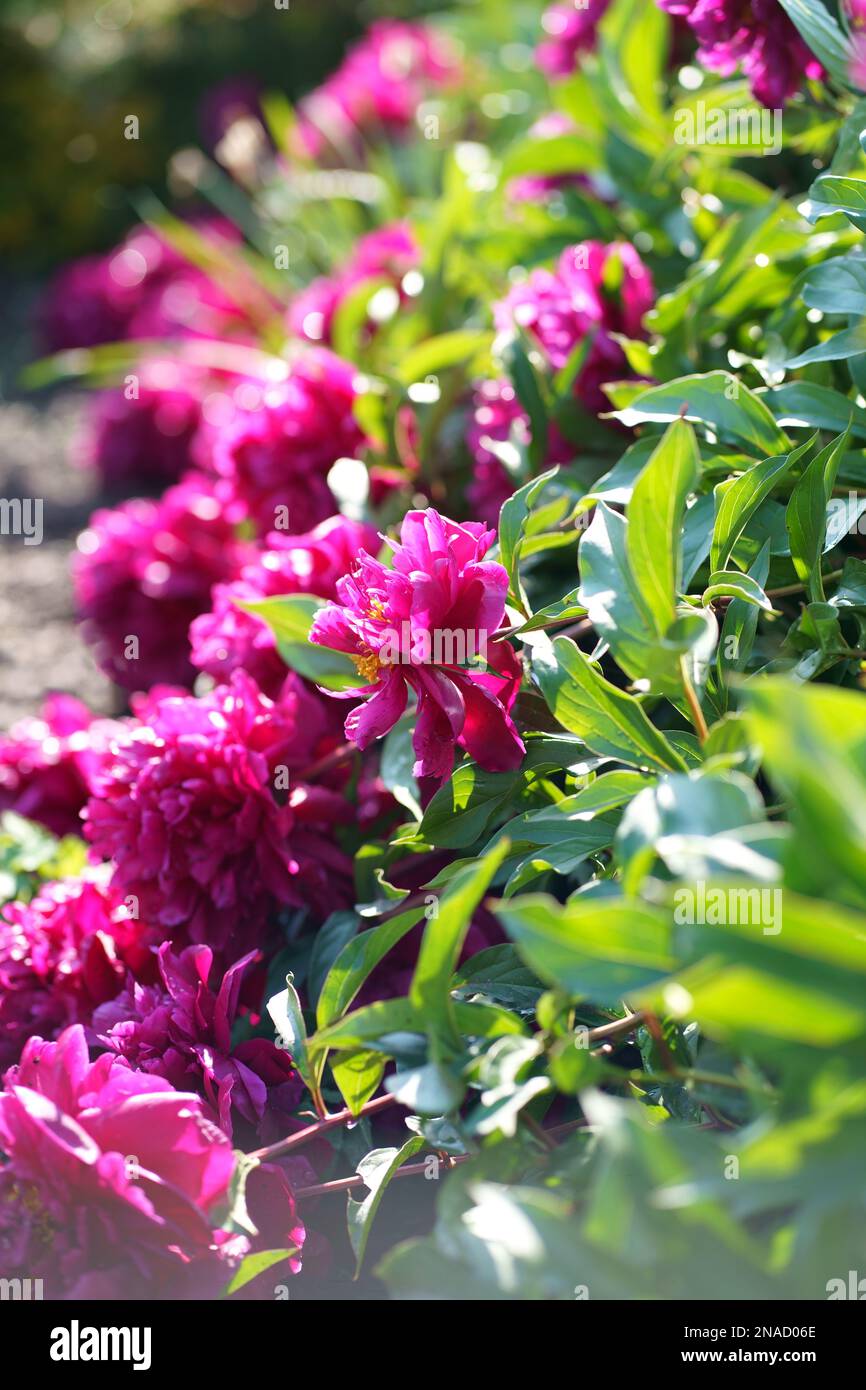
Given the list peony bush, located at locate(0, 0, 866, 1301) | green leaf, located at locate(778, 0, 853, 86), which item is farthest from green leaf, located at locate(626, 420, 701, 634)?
green leaf, located at locate(778, 0, 853, 86)

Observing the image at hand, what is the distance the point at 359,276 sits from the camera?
1673mm

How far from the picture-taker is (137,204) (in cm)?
345

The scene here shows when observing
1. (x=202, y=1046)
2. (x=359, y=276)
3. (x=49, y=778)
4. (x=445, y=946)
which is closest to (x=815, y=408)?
(x=445, y=946)

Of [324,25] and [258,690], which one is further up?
[324,25]

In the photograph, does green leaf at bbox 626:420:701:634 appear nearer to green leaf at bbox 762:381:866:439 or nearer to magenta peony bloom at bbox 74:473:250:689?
green leaf at bbox 762:381:866:439

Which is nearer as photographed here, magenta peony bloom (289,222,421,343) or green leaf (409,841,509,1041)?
green leaf (409,841,509,1041)

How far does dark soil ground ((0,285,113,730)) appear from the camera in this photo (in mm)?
1798

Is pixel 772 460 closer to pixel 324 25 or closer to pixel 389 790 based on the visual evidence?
pixel 389 790

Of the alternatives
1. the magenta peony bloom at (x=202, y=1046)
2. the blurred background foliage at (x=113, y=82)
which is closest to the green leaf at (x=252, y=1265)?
the magenta peony bloom at (x=202, y=1046)

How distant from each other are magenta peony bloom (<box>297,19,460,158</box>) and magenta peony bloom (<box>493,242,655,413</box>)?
1.46 metres

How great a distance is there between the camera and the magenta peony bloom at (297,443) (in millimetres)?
1296

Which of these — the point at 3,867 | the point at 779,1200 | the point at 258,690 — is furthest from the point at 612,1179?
the point at 3,867

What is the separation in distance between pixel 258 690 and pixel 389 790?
0.46ft
